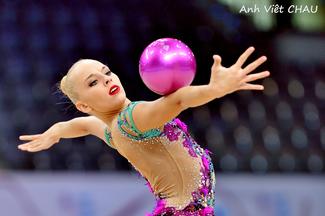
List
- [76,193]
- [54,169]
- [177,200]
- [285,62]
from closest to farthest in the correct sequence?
[177,200] → [76,193] → [54,169] → [285,62]

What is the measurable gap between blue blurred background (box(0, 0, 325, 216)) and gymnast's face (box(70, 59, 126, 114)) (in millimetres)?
2100

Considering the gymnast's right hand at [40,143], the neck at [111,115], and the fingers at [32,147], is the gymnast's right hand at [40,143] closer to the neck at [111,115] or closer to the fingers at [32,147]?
the fingers at [32,147]

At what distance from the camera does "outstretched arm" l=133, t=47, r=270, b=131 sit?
2.51m

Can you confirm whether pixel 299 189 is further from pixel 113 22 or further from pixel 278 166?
pixel 113 22

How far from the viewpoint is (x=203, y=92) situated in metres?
2.54

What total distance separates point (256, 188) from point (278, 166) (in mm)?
596

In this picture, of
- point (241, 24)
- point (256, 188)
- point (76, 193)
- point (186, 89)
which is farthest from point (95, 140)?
point (186, 89)

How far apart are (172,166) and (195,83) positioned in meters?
3.13

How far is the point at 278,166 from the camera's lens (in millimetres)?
5695

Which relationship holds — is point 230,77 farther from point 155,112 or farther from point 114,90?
point 114,90

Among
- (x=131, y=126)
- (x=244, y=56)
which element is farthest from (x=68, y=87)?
(x=244, y=56)

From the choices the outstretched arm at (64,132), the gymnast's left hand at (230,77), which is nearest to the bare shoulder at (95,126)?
the outstretched arm at (64,132)

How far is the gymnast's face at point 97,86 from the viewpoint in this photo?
2.91 m

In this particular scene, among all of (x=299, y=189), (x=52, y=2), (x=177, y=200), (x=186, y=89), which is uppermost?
(x=52, y=2)
